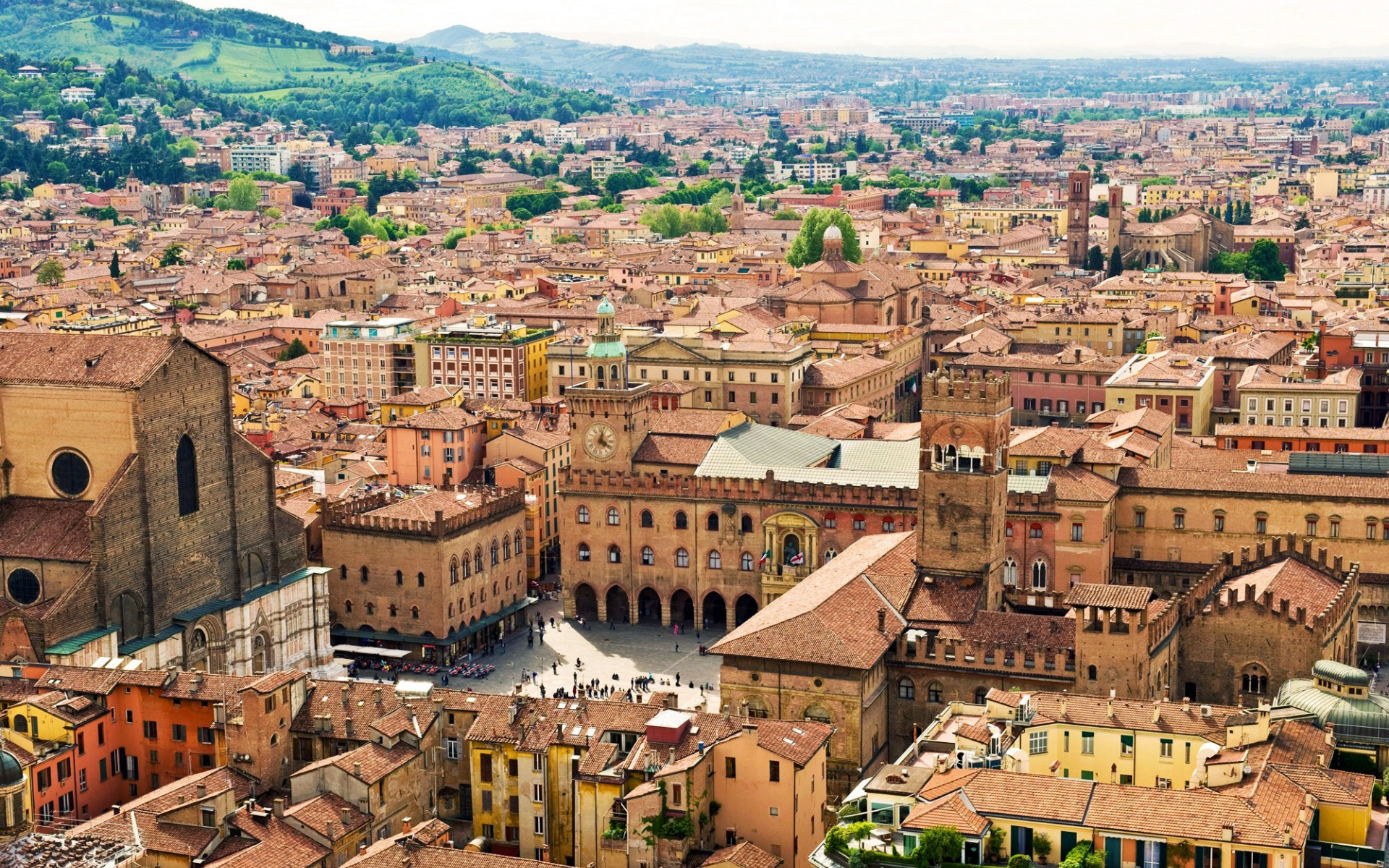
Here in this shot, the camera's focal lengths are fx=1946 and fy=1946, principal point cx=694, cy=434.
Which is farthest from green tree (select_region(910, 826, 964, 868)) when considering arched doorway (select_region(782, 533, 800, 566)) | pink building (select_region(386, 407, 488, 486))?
pink building (select_region(386, 407, 488, 486))

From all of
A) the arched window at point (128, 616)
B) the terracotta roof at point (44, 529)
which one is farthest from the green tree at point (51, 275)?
the arched window at point (128, 616)

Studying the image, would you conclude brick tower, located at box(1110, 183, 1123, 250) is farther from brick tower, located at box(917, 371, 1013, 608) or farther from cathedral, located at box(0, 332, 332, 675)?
cathedral, located at box(0, 332, 332, 675)

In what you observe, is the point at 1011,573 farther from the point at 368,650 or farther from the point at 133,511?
the point at 133,511

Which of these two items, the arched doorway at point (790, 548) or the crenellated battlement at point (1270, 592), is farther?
the arched doorway at point (790, 548)

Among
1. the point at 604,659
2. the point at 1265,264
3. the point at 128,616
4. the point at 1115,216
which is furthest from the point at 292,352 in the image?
the point at 1265,264

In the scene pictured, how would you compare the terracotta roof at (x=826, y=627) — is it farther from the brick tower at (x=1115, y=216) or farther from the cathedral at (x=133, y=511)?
the brick tower at (x=1115, y=216)

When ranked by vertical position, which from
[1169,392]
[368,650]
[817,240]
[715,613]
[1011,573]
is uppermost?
[817,240]

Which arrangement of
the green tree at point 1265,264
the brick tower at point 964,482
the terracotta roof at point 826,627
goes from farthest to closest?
the green tree at point 1265,264 < the brick tower at point 964,482 < the terracotta roof at point 826,627
